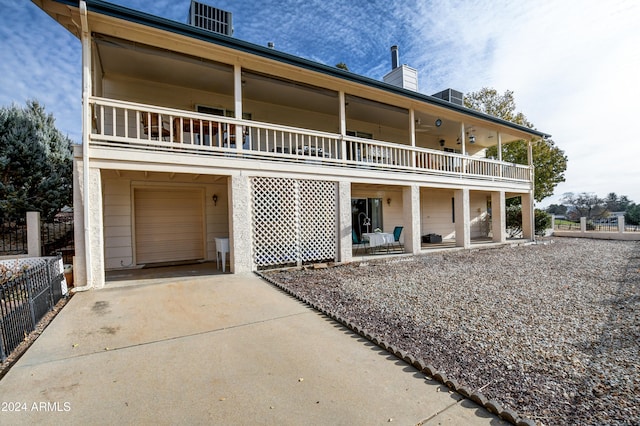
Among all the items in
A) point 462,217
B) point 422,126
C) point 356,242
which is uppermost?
point 422,126

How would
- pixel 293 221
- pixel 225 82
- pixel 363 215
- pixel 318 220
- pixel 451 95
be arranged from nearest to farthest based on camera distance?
pixel 293 221 < pixel 318 220 < pixel 225 82 < pixel 363 215 < pixel 451 95

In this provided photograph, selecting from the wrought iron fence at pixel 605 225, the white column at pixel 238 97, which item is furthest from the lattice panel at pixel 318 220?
the wrought iron fence at pixel 605 225

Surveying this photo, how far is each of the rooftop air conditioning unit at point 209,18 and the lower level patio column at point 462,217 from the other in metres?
10.3

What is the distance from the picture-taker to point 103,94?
7.99 metres

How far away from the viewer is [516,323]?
4129 mm

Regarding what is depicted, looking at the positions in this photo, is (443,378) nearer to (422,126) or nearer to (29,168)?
(422,126)

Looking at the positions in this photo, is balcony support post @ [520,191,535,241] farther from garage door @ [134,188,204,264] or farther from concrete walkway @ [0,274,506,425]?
garage door @ [134,188,204,264]

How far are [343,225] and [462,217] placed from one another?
5971 mm

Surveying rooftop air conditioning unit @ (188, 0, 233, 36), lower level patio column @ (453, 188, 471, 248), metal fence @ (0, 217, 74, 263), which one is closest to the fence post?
metal fence @ (0, 217, 74, 263)

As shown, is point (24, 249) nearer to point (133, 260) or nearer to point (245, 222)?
point (133, 260)

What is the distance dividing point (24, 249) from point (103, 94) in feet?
14.6

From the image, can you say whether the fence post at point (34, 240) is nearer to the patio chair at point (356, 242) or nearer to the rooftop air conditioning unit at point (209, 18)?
the rooftop air conditioning unit at point (209, 18)

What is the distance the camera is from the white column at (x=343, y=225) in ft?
28.5

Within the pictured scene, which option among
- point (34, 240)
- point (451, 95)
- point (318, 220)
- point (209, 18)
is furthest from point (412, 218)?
point (34, 240)
